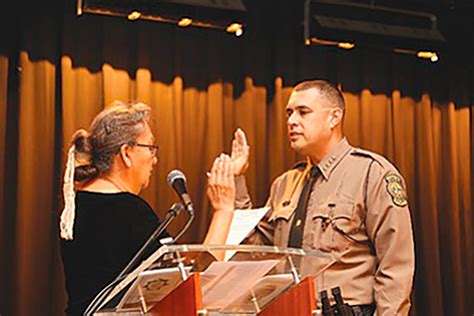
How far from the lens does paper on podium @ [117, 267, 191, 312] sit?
76.0 inches

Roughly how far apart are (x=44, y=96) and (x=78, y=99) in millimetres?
172

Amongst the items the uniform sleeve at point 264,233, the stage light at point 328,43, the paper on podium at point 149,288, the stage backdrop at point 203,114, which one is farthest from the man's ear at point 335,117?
the paper on podium at point 149,288

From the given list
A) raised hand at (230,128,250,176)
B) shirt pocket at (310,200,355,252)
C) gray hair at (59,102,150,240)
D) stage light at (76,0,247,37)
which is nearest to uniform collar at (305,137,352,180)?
shirt pocket at (310,200,355,252)

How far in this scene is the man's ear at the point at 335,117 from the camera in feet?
11.4

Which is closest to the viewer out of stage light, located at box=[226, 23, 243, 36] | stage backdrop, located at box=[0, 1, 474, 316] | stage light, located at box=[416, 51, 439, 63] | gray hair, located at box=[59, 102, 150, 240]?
gray hair, located at box=[59, 102, 150, 240]

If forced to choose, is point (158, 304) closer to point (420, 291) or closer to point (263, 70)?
point (263, 70)

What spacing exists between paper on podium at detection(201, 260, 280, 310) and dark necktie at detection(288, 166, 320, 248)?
1.30m

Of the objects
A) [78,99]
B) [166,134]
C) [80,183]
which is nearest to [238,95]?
[166,134]

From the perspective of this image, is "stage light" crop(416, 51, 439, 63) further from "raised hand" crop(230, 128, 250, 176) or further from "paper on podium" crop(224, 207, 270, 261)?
"paper on podium" crop(224, 207, 270, 261)

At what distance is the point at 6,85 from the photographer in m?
3.89

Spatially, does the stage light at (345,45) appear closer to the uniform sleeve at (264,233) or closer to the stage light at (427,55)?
the stage light at (427,55)

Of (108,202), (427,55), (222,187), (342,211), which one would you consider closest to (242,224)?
(342,211)

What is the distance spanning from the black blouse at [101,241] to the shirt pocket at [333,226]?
3.25 feet

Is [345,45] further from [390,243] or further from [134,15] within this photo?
[390,243]
